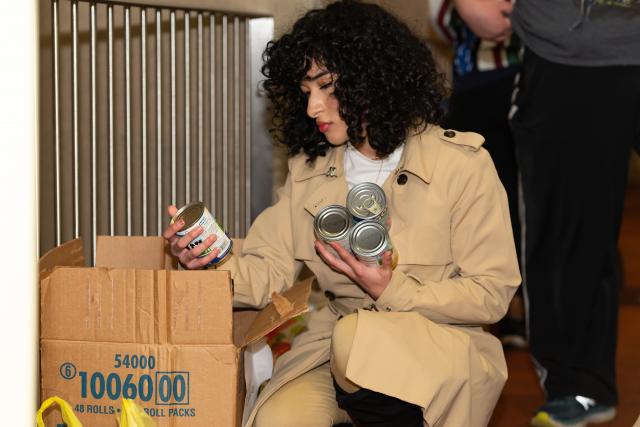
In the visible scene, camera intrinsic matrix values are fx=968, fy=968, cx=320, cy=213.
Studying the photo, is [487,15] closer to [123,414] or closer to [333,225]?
[333,225]

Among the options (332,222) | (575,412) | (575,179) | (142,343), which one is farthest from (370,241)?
(575,412)

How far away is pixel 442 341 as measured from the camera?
6.15ft

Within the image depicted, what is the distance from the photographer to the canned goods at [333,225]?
192 cm

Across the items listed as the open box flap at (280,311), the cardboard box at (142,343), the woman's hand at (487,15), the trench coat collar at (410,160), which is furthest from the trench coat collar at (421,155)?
the woman's hand at (487,15)

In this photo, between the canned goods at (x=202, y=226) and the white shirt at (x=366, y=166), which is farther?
the white shirt at (x=366, y=166)

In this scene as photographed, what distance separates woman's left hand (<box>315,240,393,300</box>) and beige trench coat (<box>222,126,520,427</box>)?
0.08ft

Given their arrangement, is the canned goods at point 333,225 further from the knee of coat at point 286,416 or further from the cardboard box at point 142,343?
the knee of coat at point 286,416

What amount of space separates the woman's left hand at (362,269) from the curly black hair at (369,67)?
0.30m

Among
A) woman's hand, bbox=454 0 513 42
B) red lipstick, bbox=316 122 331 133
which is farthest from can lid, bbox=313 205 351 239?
woman's hand, bbox=454 0 513 42

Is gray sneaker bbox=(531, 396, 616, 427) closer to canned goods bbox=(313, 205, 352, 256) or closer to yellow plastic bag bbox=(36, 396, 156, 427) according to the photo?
canned goods bbox=(313, 205, 352, 256)

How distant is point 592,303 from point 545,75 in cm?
62

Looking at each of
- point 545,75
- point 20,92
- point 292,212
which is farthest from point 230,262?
point 545,75

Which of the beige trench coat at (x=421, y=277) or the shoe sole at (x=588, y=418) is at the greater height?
the beige trench coat at (x=421, y=277)

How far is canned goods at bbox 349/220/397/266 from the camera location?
73.9 inches
